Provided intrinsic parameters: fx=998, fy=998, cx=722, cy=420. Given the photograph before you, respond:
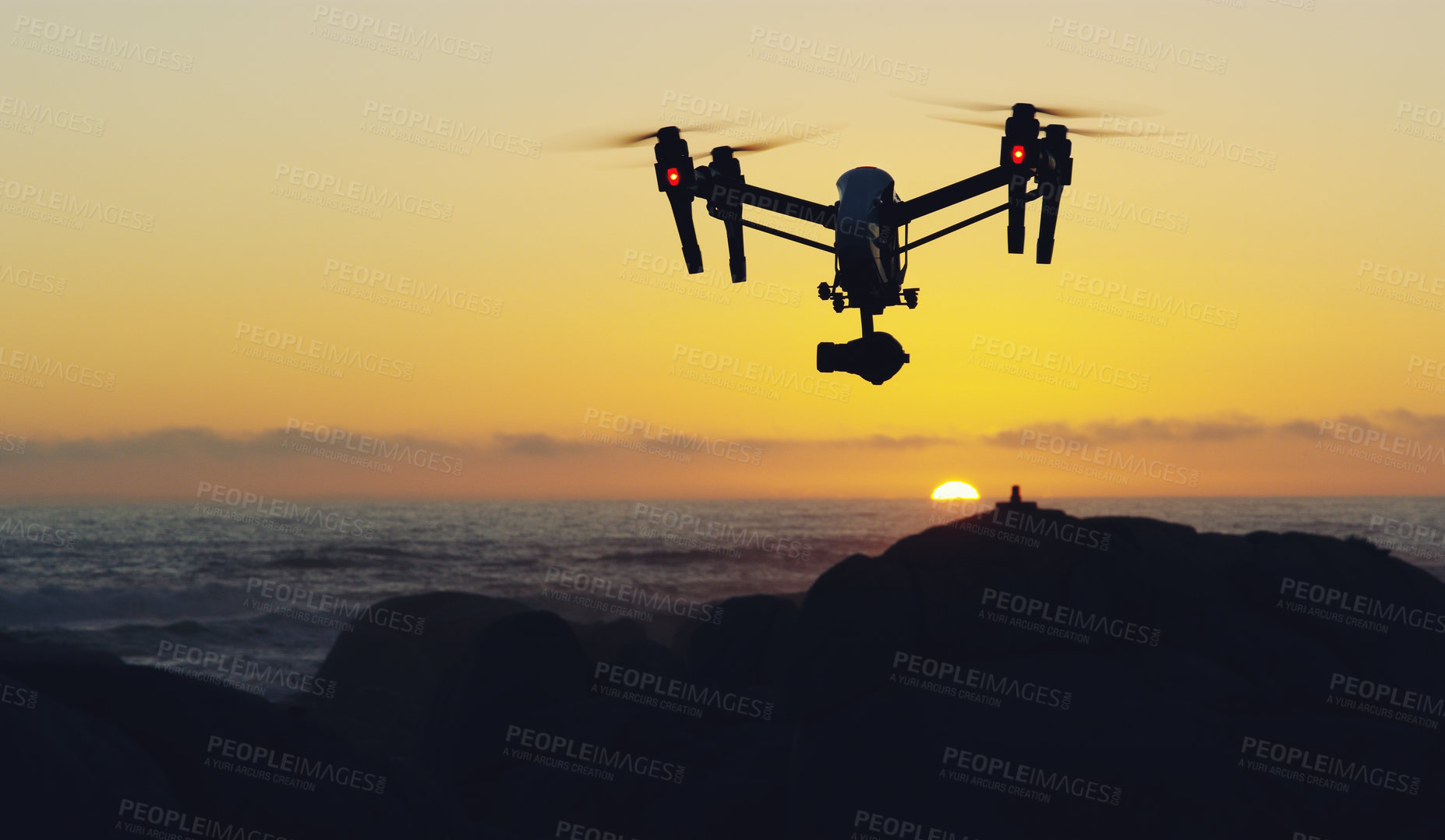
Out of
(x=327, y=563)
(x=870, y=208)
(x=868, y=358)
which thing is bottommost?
(x=327, y=563)

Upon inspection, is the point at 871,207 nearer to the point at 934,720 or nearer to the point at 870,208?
the point at 870,208

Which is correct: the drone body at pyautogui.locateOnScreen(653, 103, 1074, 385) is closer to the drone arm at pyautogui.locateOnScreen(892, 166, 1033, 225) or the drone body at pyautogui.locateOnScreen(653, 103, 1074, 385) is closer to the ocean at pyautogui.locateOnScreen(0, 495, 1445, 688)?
the drone arm at pyautogui.locateOnScreen(892, 166, 1033, 225)

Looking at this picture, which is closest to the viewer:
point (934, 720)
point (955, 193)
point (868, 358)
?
point (955, 193)

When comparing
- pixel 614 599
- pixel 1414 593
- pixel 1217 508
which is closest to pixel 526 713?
pixel 1414 593

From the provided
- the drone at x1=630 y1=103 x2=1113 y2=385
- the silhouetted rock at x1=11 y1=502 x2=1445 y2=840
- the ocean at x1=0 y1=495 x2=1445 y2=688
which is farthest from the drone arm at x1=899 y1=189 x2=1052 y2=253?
the ocean at x1=0 y1=495 x2=1445 y2=688

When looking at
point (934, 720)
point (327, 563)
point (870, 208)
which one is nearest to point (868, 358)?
point (870, 208)

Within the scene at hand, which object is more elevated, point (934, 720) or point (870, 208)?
point (870, 208)

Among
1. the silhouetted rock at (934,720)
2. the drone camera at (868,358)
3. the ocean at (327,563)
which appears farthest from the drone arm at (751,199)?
the ocean at (327,563)

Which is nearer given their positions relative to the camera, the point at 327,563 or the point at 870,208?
the point at 870,208

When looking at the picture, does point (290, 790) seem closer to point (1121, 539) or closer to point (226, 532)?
point (1121, 539)
